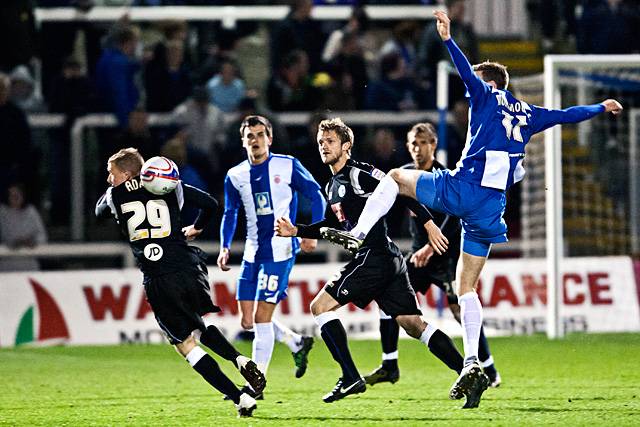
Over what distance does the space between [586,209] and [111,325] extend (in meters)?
6.69

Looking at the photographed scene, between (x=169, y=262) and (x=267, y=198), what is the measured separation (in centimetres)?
208

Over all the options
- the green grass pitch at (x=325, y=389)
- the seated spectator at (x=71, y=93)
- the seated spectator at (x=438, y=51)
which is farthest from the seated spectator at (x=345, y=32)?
the green grass pitch at (x=325, y=389)

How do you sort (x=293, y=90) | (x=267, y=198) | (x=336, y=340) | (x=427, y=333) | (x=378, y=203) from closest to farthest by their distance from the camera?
(x=378, y=203) < (x=336, y=340) < (x=427, y=333) < (x=267, y=198) < (x=293, y=90)

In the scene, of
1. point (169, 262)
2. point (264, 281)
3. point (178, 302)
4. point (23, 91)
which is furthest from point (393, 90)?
point (178, 302)

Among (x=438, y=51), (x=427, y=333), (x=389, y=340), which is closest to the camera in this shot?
(x=427, y=333)

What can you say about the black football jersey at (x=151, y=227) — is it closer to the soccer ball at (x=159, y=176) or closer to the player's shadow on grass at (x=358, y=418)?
the soccer ball at (x=159, y=176)

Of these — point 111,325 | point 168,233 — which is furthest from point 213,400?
point 111,325

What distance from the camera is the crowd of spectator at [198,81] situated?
674 inches

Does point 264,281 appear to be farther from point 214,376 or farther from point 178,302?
point 214,376

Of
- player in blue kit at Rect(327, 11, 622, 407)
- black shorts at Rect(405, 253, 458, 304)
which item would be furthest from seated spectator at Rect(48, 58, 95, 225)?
player in blue kit at Rect(327, 11, 622, 407)

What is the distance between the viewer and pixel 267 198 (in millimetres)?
10750

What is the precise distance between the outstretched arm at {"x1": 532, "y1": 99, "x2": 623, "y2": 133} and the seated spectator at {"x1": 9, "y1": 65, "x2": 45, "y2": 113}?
10520mm

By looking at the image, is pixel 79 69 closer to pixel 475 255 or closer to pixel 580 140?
pixel 580 140

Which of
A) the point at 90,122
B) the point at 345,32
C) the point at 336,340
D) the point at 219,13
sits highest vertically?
the point at 219,13
